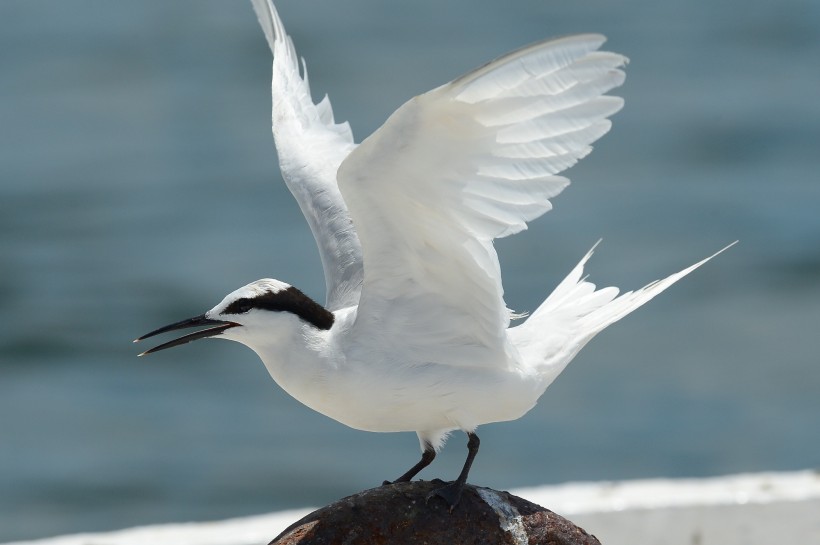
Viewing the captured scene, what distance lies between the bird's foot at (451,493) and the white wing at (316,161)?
1.43 meters

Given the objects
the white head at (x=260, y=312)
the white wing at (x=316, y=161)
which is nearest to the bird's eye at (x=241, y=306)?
the white head at (x=260, y=312)

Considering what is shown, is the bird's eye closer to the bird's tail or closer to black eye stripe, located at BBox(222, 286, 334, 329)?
black eye stripe, located at BBox(222, 286, 334, 329)

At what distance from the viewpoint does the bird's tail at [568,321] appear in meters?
7.29

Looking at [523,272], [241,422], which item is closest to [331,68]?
[523,272]


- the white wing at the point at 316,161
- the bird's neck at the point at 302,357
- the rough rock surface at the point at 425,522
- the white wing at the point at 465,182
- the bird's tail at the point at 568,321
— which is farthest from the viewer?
the white wing at the point at 316,161

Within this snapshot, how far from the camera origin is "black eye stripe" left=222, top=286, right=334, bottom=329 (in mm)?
6887

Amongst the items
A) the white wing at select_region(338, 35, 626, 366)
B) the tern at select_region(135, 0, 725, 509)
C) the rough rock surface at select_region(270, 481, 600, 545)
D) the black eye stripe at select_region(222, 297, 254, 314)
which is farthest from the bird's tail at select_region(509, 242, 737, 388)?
the black eye stripe at select_region(222, 297, 254, 314)

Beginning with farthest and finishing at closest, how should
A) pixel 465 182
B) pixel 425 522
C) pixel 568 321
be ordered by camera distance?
pixel 568 321 < pixel 425 522 < pixel 465 182

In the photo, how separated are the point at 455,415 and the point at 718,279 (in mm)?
13289

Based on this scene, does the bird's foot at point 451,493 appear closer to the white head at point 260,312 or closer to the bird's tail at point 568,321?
the bird's tail at point 568,321

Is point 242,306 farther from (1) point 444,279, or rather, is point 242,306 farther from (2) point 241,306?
(1) point 444,279

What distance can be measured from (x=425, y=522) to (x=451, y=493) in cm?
18

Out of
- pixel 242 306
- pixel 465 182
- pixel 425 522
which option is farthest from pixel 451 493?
pixel 465 182

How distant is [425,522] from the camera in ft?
21.5
